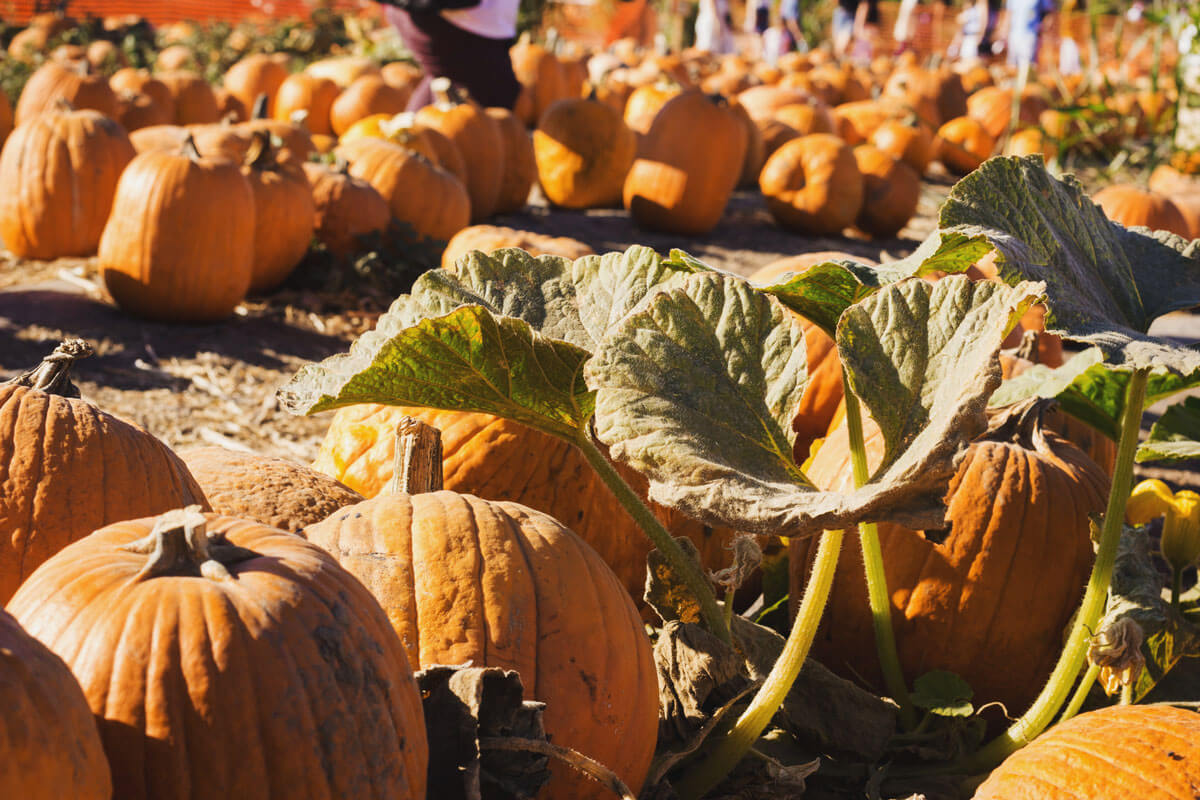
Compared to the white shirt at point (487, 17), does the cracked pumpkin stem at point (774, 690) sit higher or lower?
lower

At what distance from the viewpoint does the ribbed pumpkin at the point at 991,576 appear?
2.40 metres

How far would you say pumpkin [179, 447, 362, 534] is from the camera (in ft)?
7.54

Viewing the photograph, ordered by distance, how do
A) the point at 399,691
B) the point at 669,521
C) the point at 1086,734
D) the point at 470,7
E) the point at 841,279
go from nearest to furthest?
the point at 399,691 → the point at 1086,734 → the point at 841,279 → the point at 669,521 → the point at 470,7

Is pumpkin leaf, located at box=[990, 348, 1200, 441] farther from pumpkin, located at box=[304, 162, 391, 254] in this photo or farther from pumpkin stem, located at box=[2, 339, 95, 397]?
pumpkin, located at box=[304, 162, 391, 254]

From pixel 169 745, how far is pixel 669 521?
163 cm

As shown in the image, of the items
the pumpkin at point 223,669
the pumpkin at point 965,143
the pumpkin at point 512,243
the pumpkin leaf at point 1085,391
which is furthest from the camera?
the pumpkin at point 965,143

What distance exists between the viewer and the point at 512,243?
4.75 m

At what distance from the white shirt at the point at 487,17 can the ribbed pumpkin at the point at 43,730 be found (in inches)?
320

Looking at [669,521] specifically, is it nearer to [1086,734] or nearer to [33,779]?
[1086,734]

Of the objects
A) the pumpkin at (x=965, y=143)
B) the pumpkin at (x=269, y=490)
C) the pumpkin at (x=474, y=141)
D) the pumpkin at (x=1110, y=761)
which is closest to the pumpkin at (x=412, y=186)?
the pumpkin at (x=474, y=141)

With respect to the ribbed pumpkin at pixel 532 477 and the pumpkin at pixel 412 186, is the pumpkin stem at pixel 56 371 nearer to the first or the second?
the ribbed pumpkin at pixel 532 477

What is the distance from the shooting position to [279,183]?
552 cm

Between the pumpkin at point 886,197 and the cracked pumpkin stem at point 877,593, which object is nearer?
the cracked pumpkin stem at point 877,593

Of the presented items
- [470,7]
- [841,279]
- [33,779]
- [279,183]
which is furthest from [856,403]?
[470,7]
